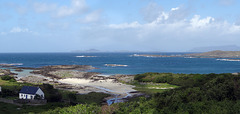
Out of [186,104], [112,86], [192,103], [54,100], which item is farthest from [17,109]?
[112,86]

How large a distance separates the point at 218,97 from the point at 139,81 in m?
45.3

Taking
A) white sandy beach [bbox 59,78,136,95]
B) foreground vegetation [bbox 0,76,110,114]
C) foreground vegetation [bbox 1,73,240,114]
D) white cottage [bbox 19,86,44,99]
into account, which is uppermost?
foreground vegetation [bbox 1,73,240,114]

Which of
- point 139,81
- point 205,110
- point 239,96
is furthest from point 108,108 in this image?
point 139,81

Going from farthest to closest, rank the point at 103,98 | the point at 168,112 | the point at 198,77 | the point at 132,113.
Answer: the point at 198,77 → the point at 103,98 → the point at 168,112 → the point at 132,113

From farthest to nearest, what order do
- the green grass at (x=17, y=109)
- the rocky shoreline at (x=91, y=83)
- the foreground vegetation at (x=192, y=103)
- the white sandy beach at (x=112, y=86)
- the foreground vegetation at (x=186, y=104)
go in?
the white sandy beach at (x=112, y=86), the rocky shoreline at (x=91, y=83), the green grass at (x=17, y=109), the foreground vegetation at (x=192, y=103), the foreground vegetation at (x=186, y=104)

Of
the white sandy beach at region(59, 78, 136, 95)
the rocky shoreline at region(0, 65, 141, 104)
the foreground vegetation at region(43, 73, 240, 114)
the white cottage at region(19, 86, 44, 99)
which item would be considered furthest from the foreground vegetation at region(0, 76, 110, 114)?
the foreground vegetation at region(43, 73, 240, 114)

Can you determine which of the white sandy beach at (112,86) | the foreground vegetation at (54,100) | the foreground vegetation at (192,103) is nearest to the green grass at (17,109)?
the foreground vegetation at (54,100)

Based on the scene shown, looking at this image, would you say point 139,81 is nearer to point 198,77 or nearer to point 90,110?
point 198,77

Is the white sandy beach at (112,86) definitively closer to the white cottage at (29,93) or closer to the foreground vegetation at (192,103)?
the white cottage at (29,93)

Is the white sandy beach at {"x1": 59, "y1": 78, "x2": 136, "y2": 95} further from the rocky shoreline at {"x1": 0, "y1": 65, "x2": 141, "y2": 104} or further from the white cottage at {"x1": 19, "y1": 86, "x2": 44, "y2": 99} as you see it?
the white cottage at {"x1": 19, "y1": 86, "x2": 44, "y2": 99}

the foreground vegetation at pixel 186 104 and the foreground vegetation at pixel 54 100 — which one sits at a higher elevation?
the foreground vegetation at pixel 186 104

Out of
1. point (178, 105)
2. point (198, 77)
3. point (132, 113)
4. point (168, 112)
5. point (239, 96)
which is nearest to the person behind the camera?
point (132, 113)

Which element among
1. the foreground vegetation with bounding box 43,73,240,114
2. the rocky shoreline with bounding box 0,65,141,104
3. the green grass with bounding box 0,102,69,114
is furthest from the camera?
the rocky shoreline with bounding box 0,65,141,104

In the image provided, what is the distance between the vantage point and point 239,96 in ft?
97.1
